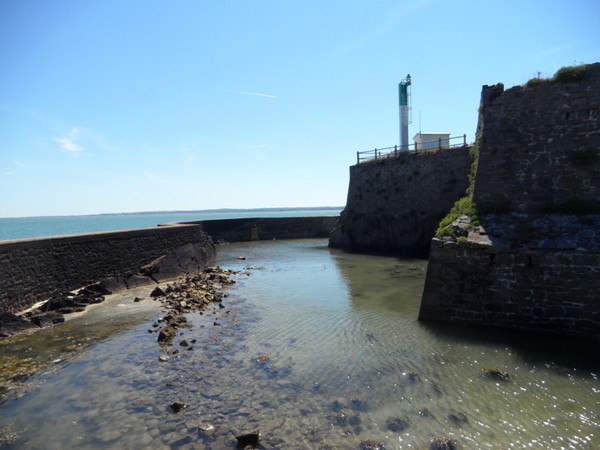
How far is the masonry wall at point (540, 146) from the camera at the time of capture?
10734 mm

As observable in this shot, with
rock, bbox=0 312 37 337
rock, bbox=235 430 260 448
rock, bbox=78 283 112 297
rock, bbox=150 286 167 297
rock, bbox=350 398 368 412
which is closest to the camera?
rock, bbox=235 430 260 448

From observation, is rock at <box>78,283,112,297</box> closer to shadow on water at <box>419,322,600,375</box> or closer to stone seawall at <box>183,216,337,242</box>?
shadow on water at <box>419,322,600,375</box>

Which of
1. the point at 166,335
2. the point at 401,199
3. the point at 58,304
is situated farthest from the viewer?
the point at 401,199

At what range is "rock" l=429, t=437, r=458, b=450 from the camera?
16.5ft

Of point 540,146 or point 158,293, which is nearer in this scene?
point 540,146

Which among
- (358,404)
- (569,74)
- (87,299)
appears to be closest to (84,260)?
(87,299)

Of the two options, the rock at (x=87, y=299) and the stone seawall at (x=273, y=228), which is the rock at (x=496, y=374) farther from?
the stone seawall at (x=273, y=228)

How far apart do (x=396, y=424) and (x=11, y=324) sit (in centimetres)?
1063

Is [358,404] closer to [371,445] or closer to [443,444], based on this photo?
[371,445]

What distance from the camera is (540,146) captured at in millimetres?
11492

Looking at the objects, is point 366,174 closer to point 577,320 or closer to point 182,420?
point 577,320

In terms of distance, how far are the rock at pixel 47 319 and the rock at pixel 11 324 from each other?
22 centimetres

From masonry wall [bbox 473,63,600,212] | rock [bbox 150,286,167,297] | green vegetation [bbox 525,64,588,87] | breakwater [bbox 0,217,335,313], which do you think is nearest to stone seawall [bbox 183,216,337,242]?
breakwater [bbox 0,217,335,313]

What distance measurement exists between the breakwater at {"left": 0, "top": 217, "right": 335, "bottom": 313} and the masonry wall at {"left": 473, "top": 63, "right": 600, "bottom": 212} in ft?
48.3
